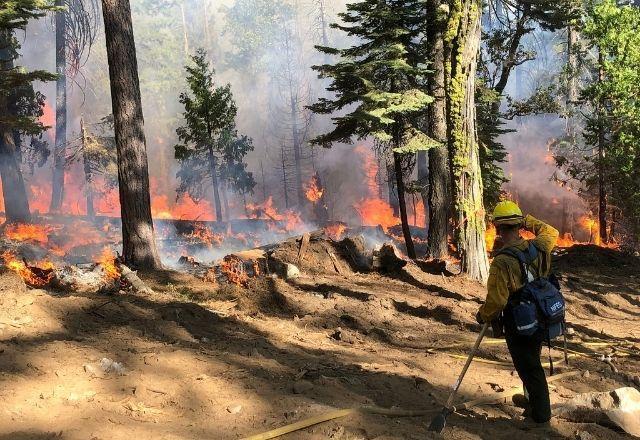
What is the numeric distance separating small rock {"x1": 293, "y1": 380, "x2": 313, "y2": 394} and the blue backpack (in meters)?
1.87

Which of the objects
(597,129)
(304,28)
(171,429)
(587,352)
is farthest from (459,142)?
(304,28)

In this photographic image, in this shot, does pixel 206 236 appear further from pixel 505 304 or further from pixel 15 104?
pixel 505 304

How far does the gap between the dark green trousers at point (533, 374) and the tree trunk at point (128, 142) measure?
7.99 meters

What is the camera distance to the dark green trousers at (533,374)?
4262 mm

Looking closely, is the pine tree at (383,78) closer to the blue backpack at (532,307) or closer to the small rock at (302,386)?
the blue backpack at (532,307)

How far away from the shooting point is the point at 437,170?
14.0m

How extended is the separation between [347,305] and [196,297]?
2.73 m

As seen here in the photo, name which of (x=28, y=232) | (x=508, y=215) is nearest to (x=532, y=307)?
(x=508, y=215)

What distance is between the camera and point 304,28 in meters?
66.9

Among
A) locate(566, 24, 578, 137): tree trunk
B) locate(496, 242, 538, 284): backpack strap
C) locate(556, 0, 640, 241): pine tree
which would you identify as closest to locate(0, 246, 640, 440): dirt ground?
locate(496, 242, 538, 284): backpack strap

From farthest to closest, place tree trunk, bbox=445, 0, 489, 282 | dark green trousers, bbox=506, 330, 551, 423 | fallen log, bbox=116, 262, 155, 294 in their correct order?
tree trunk, bbox=445, 0, 489, 282 < fallen log, bbox=116, 262, 155, 294 < dark green trousers, bbox=506, 330, 551, 423

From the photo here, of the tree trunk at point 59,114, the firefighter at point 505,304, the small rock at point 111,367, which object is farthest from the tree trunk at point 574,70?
the tree trunk at point 59,114

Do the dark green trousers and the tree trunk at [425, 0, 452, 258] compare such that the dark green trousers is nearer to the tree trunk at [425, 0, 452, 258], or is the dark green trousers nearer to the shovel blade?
the shovel blade

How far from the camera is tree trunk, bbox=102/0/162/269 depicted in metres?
10.2
